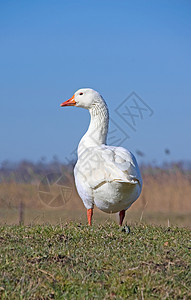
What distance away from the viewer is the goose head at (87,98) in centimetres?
809

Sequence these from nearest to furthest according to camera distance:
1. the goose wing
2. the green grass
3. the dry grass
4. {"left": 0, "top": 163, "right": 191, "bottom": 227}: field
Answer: the green grass → the goose wing → {"left": 0, "top": 163, "right": 191, "bottom": 227}: field → the dry grass

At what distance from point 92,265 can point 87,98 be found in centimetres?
410

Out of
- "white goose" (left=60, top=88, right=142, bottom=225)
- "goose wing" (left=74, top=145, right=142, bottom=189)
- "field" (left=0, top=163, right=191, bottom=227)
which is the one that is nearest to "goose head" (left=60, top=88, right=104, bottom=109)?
"white goose" (left=60, top=88, right=142, bottom=225)

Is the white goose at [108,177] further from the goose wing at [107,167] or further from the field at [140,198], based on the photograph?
the field at [140,198]

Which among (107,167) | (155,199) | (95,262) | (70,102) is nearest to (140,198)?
(155,199)

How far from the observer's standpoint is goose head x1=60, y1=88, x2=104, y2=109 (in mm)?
8086

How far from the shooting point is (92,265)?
4559mm

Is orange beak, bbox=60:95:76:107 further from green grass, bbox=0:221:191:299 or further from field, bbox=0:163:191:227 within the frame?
field, bbox=0:163:191:227

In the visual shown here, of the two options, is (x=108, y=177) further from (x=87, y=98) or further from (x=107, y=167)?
(x=87, y=98)

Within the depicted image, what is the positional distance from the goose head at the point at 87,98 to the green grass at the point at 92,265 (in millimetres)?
2856

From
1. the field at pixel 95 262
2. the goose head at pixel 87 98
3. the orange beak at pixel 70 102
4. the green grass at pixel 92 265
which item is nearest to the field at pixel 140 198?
the orange beak at pixel 70 102

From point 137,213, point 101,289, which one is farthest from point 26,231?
point 137,213

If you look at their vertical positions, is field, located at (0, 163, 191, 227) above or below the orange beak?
below

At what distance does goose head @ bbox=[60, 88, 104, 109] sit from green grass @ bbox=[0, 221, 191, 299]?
2.86 metres
